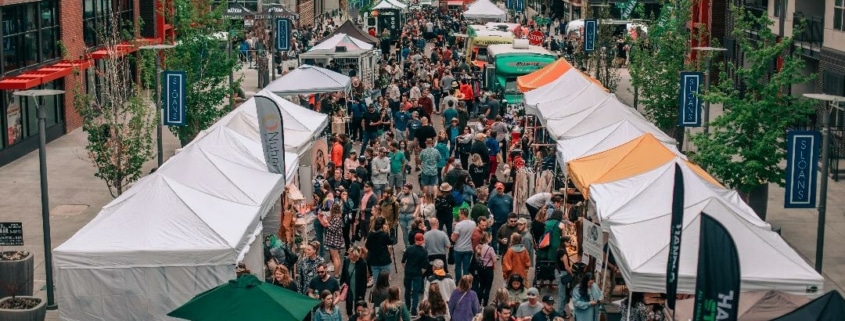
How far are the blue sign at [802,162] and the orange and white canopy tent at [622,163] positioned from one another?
123 cm

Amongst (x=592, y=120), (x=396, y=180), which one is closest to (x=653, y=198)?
(x=592, y=120)

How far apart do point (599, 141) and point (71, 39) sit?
75.7ft

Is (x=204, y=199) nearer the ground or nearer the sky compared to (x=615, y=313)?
nearer the sky

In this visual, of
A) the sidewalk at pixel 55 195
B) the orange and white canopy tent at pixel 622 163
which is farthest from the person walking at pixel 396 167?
the sidewalk at pixel 55 195

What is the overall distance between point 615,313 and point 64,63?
25.1 meters

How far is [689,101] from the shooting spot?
30844 mm

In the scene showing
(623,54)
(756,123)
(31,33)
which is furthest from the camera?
(623,54)

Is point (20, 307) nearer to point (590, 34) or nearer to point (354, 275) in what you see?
point (354, 275)

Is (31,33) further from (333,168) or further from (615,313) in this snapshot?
(615,313)

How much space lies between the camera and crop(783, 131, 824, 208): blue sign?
21.1m

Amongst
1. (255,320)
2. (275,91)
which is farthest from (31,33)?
(255,320)

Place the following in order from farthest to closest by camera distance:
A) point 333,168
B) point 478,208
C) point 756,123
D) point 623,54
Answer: point 623,54 → point 333,168 → point 756,123 → point 478,208

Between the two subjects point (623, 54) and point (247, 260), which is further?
point (623, 54)

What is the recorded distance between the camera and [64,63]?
39.8 m
